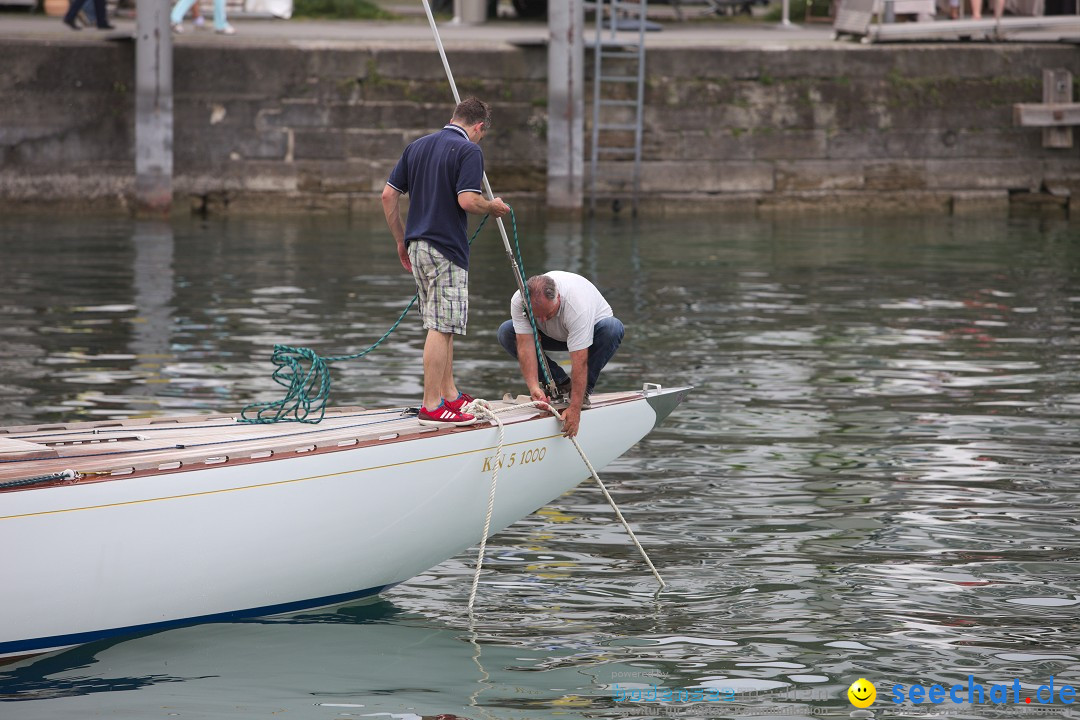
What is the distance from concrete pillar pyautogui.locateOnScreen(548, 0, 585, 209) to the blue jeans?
1331 centimetres

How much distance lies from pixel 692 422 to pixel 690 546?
261 centimetres

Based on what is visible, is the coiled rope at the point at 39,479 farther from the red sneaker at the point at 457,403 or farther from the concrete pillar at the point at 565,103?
the concrete pillar at the point at 565,103

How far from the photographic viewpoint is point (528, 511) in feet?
23.0

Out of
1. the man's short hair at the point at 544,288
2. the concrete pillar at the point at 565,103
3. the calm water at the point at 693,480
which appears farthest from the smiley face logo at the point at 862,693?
the concrete pillar at the point at 565,103

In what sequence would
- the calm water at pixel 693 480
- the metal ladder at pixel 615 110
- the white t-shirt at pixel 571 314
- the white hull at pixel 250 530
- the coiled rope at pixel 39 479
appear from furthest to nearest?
the metal ladder at pixel 615 110, the white t-shirt at pixel 571 314, the calm water at pixel 693 480, the white hull at pixel 250 530, the coiled rope at pixel 39 479

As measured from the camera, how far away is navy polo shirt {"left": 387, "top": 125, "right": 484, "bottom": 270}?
21.5 ft

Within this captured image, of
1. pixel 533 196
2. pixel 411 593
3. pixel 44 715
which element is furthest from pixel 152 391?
pixel 533 196

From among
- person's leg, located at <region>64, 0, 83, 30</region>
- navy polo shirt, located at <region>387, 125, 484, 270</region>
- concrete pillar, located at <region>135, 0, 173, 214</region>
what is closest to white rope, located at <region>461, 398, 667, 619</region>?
navy polo shirt, located at <region>387, 125, 484, 270</region>

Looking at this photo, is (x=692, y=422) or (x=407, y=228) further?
(x=692, y=422)

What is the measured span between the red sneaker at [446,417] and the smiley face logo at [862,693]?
193cm

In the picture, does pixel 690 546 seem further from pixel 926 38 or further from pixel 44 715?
pixel 926 38

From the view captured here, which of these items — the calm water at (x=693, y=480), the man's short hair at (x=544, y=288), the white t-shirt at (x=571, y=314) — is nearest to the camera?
the calm water at (x=693, y=480)

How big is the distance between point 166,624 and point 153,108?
1461 centimetres

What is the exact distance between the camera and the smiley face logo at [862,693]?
17.9 feet
